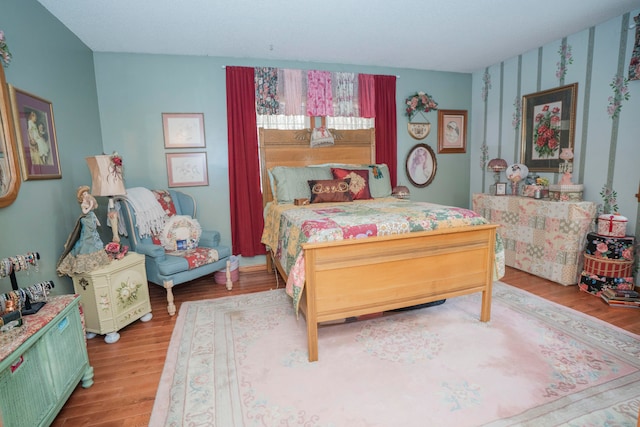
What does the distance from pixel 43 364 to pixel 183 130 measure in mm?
2885

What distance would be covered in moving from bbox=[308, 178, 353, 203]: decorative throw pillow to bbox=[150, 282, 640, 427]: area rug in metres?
1.32

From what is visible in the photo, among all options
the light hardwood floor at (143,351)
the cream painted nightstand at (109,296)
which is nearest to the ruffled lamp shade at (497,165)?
the light hardwood floor at (143,351)

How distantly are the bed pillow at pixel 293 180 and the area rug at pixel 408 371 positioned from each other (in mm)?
1375

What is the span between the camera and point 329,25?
3090 millimetres

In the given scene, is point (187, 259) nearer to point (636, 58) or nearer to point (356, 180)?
point (356, 180)

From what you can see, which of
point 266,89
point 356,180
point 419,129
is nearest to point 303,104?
point 266,89

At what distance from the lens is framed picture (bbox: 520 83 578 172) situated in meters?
3.64

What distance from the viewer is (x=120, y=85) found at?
3.65 m

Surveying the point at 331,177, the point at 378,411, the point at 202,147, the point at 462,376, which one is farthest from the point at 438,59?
the point at 378,411

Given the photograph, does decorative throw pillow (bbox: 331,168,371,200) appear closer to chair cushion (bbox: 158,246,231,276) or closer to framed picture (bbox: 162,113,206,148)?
chair cushion (bbox: 158,246,231,276)

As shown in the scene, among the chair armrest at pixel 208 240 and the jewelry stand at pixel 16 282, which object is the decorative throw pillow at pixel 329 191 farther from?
the jewelry stand at pixel 16 282

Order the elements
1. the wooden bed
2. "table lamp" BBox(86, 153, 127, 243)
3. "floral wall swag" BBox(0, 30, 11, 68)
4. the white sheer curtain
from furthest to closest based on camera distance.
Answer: the white sheer curtain < "table lamp" BBox(86, 153, 127, 243) < the wooden bed < "floral wall swag" BBox(0, 30, 11, 68)

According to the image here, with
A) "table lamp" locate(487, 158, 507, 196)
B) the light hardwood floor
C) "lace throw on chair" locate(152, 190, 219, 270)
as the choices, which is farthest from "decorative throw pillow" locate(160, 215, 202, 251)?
"table lamp" locate(487, 158, 507, 196)

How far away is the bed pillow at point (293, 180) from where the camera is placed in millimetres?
3678
